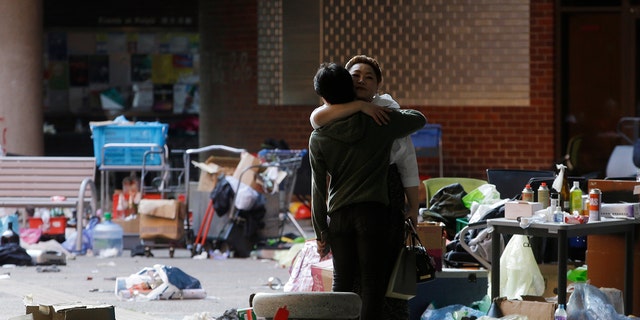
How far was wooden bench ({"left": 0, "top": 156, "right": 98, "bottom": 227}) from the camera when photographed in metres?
15.9

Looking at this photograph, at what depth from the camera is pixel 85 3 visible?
2334 cm

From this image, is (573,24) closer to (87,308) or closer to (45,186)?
(45,186)

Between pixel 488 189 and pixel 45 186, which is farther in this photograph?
pixel 45 186

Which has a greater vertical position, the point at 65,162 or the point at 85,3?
the point at 85,3

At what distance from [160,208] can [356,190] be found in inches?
297

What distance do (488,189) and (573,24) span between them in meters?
8.02

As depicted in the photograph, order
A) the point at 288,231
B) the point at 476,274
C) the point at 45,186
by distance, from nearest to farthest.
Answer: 1. the point at 476,274
2. the point at 45,186
3. the point at 288,231

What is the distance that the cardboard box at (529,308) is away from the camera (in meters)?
8.45

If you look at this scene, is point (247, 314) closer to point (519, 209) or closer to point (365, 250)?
point (365, 250)

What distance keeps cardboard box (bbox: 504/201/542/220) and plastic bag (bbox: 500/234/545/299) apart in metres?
0.46

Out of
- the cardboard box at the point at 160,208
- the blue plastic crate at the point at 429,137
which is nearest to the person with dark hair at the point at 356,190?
the cardboard box at the point at 160,208

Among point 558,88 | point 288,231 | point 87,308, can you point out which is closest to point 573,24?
point 558,88

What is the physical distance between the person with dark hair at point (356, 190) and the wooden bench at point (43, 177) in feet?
28.1

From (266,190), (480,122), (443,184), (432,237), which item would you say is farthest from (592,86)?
(432,237)
